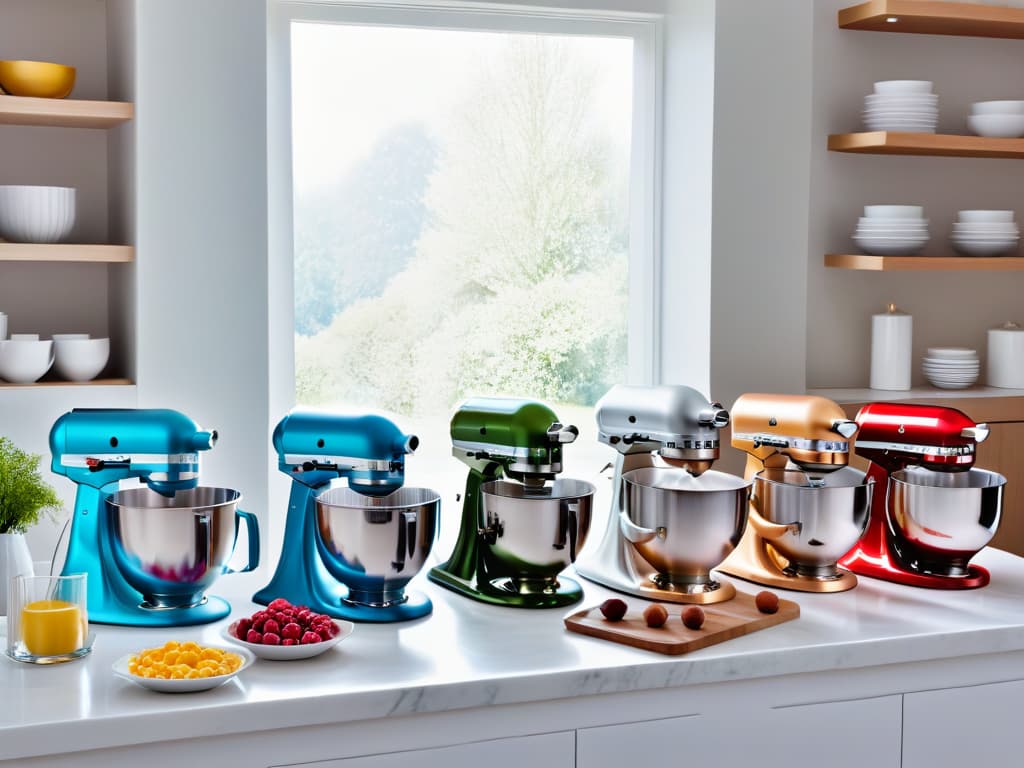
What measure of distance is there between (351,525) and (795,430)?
2.68 feet

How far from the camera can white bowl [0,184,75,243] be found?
2.42m

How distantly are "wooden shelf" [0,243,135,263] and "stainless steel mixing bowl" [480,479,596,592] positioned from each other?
108 centimetres

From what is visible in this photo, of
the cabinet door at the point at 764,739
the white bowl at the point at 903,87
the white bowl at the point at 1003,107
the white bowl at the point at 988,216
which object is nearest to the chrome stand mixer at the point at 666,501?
the cabinet door at the point at 764,739

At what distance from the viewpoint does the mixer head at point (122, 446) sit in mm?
1822

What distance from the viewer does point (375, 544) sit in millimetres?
1782

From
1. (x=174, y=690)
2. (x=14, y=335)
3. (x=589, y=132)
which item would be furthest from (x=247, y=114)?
(x=174, y=690)

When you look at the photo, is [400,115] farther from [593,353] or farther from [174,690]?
[174,690]

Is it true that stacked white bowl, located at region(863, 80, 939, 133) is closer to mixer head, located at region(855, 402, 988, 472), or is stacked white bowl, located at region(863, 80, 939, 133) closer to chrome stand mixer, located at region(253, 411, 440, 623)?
mixer head, located at region(855, 402, 988, 472)

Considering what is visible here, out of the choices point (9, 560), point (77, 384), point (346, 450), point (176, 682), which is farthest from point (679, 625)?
point (77, 384)

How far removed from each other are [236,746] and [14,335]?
1421mm

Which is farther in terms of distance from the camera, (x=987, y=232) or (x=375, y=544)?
(x=987, y=232)

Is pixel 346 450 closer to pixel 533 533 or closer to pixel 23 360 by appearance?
pixel 533 533

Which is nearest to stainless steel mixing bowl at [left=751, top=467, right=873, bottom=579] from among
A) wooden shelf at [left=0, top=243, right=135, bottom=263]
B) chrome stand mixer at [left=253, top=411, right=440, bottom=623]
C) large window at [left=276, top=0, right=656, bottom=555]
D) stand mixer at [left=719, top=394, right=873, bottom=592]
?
stand mixer at [left=719, top=394, right=873, bottom=592]

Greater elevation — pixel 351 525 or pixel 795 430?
pixel 795 430
